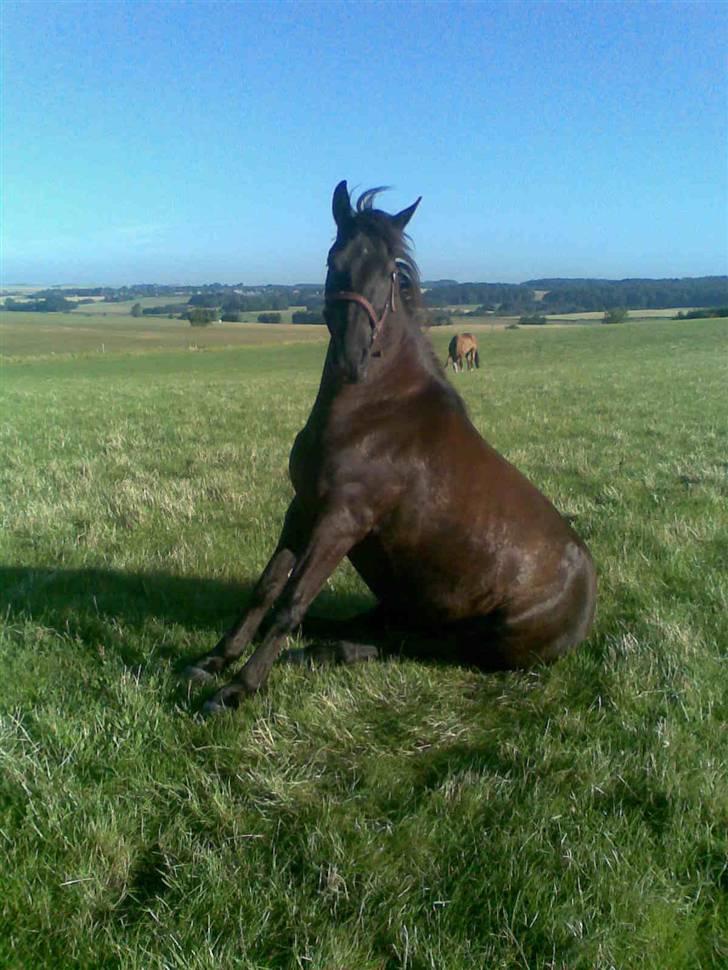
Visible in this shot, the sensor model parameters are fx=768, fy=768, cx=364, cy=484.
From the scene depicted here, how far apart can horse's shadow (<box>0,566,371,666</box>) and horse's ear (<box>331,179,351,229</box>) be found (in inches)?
96.6

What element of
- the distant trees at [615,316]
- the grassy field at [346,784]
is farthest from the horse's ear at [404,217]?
the distant trees at [615,316]

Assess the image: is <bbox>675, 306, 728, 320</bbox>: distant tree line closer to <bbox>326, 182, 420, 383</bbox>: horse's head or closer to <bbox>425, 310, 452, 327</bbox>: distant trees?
<bbox>425, 310, 452, 327</bbox>: distant trees

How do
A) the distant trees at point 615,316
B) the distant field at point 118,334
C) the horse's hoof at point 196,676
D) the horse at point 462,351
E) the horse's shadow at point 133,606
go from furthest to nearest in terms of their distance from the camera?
the distant trees at point 615,316, the distant field at point 118,334, the horse at point 462,351, the horse's shadow at point 133,606, the horse's hoof at point 196,676

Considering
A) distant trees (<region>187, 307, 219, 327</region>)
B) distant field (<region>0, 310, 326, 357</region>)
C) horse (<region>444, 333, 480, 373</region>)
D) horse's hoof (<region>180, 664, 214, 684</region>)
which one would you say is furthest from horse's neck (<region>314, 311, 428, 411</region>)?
distant trees (<region>187, 307, 219, 327</region>)

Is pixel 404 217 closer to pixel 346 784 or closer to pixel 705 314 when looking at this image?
pixel 346 784

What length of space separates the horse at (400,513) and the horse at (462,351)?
30.2 m

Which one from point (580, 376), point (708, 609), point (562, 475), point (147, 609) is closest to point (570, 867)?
point (708, 609)

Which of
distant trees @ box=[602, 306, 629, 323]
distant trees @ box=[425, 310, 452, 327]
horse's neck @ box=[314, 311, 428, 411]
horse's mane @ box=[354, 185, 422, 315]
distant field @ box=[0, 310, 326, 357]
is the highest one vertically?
horse's mane @ box=[354, 185, 422, 315]

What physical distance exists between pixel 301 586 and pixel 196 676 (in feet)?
2.35

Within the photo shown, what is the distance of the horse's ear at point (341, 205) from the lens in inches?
160

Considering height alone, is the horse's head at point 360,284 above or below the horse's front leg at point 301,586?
above

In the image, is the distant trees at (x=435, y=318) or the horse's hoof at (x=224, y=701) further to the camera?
the distant trees at (x=435, y=318)

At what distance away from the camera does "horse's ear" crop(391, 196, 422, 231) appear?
4.05 meters

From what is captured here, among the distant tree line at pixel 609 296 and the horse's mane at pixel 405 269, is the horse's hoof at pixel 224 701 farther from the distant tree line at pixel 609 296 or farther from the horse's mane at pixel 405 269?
the distant tree line at pixel 609 296
